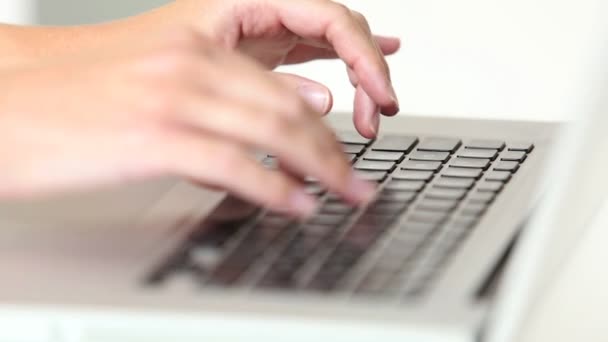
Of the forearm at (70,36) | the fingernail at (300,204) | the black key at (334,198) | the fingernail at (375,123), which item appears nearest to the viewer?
the fingernail at (300,204)

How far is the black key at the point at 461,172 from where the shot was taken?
33.1 inches

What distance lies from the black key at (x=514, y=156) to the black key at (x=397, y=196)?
143mm

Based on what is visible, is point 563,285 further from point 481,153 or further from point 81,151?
point 81,151

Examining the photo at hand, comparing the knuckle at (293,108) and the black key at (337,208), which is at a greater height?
the black key at (337,208)

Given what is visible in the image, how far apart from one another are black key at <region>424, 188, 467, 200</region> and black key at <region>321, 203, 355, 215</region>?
61 mm

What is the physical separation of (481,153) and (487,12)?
86 centimetres

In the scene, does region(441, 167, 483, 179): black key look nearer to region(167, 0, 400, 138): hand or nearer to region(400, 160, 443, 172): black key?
region(400, 160, 443, 172): black key

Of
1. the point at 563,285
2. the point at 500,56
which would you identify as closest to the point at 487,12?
the point at 500,56

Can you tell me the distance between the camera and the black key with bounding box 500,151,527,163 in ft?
2.96

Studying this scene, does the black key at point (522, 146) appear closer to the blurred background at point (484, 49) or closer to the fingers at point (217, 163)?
the fingers at point (217, 163)

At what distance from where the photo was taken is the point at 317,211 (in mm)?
734

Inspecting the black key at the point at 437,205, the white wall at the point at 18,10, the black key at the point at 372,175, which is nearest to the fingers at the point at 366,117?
the black key at the point at 372,175

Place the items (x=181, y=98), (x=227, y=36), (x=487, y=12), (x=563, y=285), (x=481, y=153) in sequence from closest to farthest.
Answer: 1. (x=181, y=98)
2. (x=563, y=285)
3. (x=481, y=153)
4. (x=227, y=36)
5. (x=487, y=12)

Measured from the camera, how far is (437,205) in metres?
0.74
